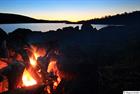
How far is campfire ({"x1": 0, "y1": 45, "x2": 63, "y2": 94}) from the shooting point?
6582 mm

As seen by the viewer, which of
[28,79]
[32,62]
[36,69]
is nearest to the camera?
[28,79]

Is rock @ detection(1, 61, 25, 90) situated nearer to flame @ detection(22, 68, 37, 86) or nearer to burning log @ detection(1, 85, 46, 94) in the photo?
burning log @ detection(1, 85, 46, 94)

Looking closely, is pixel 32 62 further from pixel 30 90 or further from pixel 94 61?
pixel 94 61

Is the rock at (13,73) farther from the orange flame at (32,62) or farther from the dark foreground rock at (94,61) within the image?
the dark foreground rock at (94,61)

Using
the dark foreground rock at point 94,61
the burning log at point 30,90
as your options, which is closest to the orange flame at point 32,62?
the dark foreground rock at point 94,61

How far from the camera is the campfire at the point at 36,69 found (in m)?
6.58

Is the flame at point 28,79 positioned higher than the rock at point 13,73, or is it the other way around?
the rock at point 13,73

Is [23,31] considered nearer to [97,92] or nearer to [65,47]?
[65,47]

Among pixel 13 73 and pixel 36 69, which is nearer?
pixel 13 73

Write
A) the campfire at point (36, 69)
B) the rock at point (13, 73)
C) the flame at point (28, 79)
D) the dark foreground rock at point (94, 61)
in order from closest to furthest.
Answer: the rock at point (13, 73) → the campfire at point (36, 69) → the flame at point (28, 79) → the dark foreground rock at point (94, 61)

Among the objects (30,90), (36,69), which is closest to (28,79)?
(36,69)

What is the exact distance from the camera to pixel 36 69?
24.6 ft

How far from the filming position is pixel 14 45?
8305 millimetres

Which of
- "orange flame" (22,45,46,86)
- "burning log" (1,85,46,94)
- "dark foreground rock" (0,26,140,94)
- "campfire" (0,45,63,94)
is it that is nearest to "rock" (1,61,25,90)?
"campfire" (0,45,63,94)
